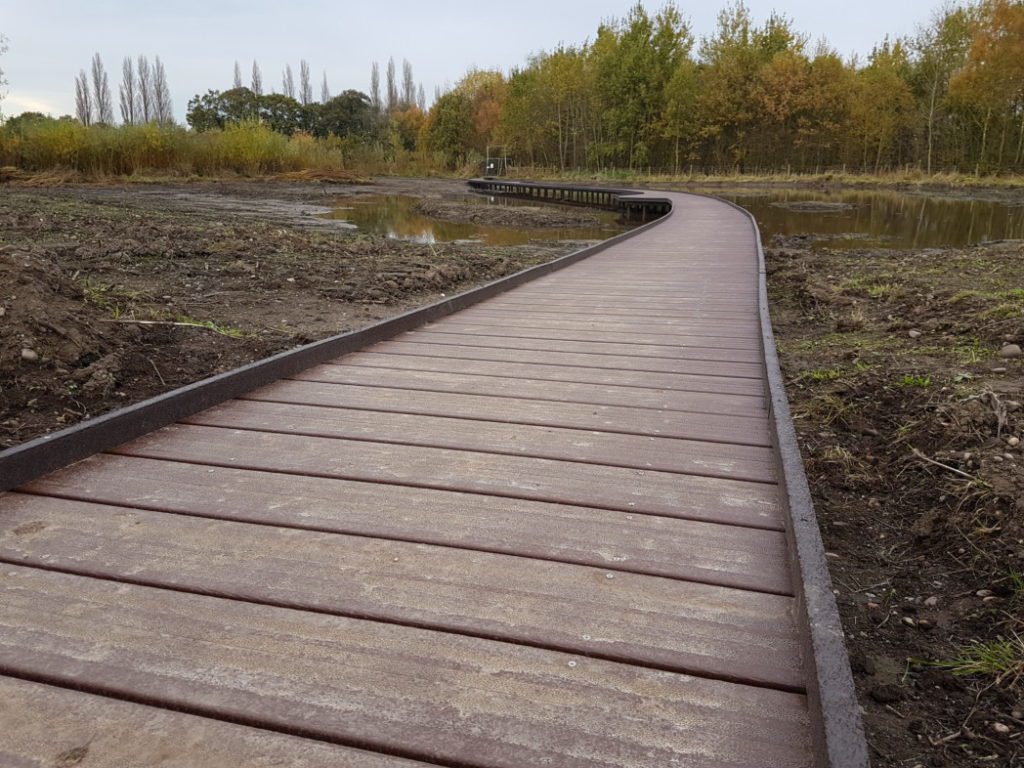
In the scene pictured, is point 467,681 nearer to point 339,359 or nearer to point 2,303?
point 339,359

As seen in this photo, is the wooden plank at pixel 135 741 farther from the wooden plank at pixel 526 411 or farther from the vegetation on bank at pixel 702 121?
the vegetation on bank at pixel 702 121

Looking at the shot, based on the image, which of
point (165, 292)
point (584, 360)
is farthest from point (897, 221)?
point (165, 292)

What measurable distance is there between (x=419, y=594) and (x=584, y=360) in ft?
6.21

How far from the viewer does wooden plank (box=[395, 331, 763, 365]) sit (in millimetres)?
3152

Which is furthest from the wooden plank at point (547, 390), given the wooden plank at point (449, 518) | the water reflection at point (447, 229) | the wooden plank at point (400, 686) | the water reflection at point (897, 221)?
the water reflection at point (897, 221)

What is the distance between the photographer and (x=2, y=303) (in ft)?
9.62

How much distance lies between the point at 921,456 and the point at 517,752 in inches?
78.5

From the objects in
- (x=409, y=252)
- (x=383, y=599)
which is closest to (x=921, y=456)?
(x=383, y=599)

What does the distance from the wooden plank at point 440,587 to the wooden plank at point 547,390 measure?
A: 3.73ft

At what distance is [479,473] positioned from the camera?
1848 mm

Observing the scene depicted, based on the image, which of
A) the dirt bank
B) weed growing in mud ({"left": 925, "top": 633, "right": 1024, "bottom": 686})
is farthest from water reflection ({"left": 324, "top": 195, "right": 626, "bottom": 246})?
weed growing in mud ({"left": 925, "top": 633, "right": 1024, "bottom": 686})

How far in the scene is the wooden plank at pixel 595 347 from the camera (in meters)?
3.15

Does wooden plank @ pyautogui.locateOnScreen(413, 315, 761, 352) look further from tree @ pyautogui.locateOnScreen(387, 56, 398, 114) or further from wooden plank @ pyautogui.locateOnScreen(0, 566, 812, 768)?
tree @ pyautogui.locateOnScreen(387, 56, 398, 114)

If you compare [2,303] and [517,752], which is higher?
[2,303]
